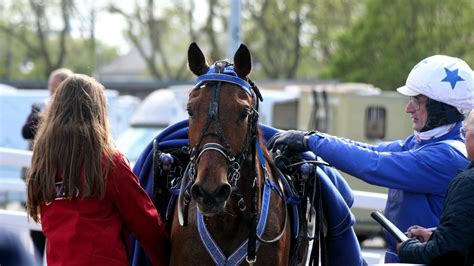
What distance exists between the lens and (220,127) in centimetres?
489

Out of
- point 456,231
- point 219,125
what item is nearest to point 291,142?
point 219,125

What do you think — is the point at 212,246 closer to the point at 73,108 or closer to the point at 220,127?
the point at 220,127

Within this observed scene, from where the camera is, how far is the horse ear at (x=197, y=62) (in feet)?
17.0

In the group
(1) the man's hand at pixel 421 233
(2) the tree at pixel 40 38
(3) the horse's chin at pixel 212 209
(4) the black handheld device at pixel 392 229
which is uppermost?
(3) the horse's chin at pixel 212 209

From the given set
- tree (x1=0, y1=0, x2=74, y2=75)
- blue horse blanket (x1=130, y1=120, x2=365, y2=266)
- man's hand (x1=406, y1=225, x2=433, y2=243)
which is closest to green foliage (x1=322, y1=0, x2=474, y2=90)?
tree (x1=0, y1=0, x2=74, y2=75)

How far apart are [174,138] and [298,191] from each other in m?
0.85

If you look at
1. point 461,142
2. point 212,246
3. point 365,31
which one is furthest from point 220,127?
point 365,31

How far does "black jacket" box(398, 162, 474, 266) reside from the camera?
4.23 m

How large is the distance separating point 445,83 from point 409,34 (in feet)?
106

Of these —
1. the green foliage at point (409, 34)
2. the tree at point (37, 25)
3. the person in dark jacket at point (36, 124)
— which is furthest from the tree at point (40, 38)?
the person in dark jacket at point (36, 124)

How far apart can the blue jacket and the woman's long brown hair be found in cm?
132

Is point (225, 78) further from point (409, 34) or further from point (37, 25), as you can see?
point (37, 25)

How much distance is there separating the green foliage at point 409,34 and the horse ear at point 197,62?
3227 cm

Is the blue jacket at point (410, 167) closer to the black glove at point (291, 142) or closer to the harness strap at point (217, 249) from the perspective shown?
the black glove at point (291, 142)
